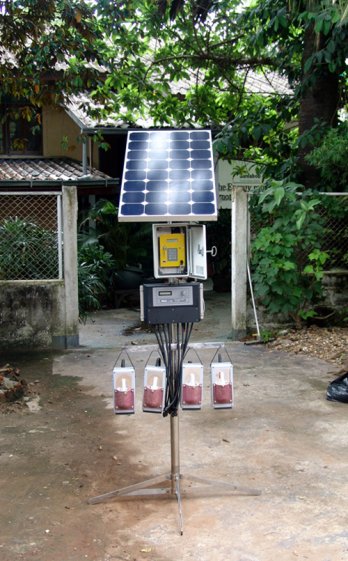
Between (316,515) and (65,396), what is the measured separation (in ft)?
10.1

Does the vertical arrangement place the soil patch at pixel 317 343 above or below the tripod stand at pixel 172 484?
above

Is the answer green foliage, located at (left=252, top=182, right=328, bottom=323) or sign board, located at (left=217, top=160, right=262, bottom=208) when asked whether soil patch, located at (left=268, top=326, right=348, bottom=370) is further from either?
sign board, located at (left=217, top=160, right=262, bottom=208)

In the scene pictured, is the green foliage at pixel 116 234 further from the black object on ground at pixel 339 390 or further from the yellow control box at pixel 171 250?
the yellow control box at pixel 171 250

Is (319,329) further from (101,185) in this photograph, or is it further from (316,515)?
(101,185)

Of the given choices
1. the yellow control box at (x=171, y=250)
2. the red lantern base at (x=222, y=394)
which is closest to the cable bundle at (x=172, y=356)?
the red lantern base at (x=222, y=394)

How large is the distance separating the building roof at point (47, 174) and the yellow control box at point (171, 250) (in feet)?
26.3

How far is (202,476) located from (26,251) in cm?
437

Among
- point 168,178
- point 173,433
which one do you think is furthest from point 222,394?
point 168,178

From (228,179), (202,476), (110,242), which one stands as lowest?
(202,476)

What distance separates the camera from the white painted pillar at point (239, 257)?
8188 mm

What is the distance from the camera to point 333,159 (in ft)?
26.2

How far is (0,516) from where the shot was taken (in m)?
3.91

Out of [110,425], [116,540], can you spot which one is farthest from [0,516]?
[110,425]

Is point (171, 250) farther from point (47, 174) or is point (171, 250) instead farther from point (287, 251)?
point (47, 174)
